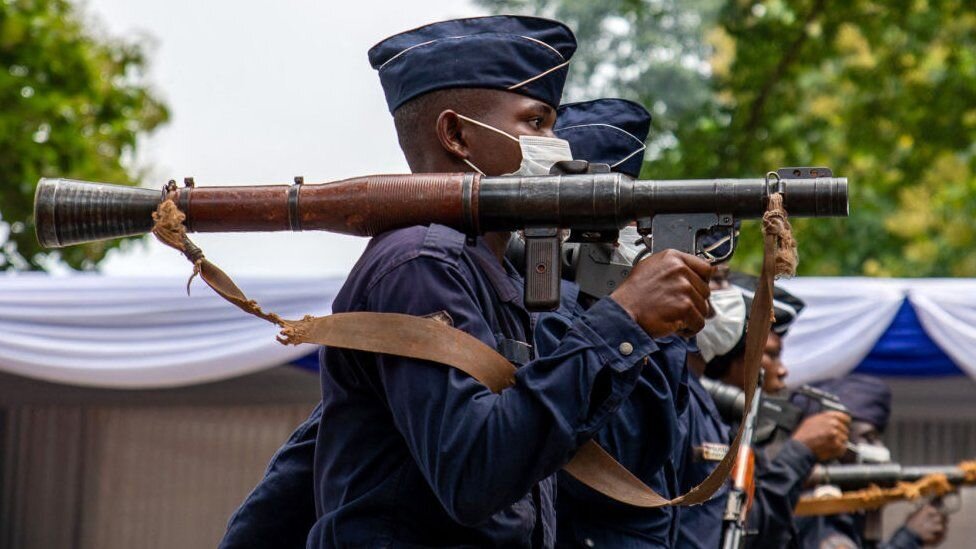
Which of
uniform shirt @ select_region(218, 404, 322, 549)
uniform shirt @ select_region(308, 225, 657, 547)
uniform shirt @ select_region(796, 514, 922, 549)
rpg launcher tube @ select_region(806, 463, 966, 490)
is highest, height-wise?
uniform shirt @ select_region(308, 225, 657, 547)

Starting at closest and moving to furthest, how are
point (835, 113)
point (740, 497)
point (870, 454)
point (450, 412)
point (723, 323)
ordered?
point (450, 412)
point (740, 497)
point (723, 323)
point (870, 454)
point (835, 113)

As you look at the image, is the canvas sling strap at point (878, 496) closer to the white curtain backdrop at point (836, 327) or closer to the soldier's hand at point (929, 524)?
the soldier's hand at point (929, 524)

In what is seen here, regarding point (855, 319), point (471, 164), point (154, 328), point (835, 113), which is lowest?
point (154, 328)

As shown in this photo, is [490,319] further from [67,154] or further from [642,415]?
[67,154]

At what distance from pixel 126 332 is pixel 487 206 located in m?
4.60

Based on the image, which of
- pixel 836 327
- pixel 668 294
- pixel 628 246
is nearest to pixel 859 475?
pixel 836 327

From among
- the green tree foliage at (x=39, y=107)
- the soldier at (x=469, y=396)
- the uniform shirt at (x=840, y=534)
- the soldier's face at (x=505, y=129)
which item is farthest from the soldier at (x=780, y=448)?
the green tree foliage at (x=39, y=107)

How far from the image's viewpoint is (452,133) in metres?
3.24

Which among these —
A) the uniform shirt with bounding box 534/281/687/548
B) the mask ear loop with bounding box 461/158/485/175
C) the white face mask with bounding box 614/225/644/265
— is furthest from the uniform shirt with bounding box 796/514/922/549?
the mask ear loop with bounding box 461/158/485/175

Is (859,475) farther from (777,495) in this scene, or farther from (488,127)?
(488,127)

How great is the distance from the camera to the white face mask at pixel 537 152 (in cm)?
312

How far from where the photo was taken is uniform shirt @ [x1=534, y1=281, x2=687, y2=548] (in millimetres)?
3559

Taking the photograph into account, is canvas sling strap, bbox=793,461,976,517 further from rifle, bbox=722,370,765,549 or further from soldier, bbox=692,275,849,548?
rifle, bbox=722,370,765,549

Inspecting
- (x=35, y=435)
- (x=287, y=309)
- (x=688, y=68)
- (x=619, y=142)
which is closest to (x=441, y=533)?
(x=619, y=142)
